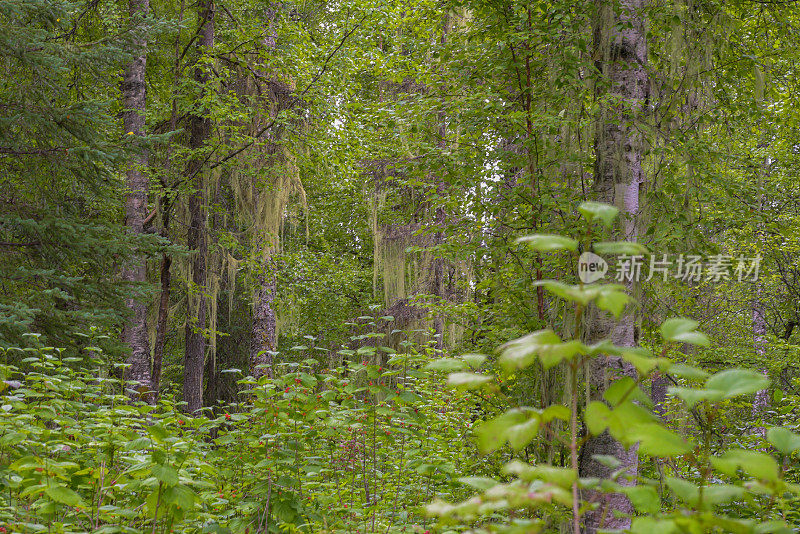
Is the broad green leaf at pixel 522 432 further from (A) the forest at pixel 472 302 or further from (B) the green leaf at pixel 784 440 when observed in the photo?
(B) the green leaf at pixel 784 440

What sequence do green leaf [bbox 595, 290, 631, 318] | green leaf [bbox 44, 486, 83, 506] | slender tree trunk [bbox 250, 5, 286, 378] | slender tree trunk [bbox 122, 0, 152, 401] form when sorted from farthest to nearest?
slender tree trunk [bbox 250, 5, 286, 378]
slender tree trunk [bbox 122, 0, 152, 401]
green leaf [bbox 44, 486, 83, 506]
green leaf [bbox 595, 290, 631, 318]

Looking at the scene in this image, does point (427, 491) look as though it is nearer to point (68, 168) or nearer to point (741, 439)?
point (741, 439)

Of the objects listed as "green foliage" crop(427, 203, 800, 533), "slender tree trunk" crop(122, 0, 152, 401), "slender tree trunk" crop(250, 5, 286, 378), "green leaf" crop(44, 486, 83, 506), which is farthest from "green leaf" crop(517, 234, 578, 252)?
"slender tree trunk" crop(250, 5, 286, 378)

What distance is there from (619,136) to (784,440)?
10.9 feet

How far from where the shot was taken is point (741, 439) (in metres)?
4.98

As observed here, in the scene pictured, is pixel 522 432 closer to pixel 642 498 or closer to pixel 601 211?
pixel 642 498

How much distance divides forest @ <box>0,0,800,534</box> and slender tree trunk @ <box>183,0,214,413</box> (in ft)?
0.18

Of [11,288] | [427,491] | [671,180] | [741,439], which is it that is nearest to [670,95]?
[671,180]

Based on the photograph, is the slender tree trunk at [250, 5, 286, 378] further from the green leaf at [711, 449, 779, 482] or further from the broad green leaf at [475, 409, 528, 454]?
the green leaf at [711, 449, 779, 482]

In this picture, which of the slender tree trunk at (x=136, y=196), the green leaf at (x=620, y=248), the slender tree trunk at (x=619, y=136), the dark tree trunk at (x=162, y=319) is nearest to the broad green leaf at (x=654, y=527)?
the green leaf at (x=620, y=248)

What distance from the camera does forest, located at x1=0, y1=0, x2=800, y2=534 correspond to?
4.02ft

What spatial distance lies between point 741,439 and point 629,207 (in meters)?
2.39

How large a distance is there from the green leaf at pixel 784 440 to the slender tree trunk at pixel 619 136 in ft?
9.05

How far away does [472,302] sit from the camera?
19.8 ft
